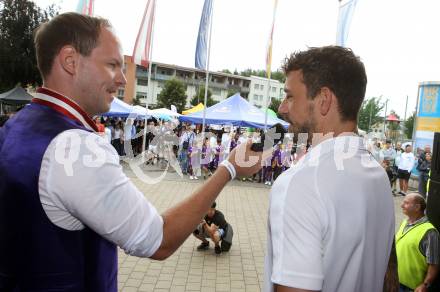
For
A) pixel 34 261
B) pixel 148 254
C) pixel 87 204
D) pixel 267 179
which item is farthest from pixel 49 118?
pixel 267 179

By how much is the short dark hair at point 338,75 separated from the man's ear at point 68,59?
911 mm

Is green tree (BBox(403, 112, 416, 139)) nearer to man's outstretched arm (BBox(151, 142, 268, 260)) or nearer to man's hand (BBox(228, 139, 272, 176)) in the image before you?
man's hand (BBox(228, 139, 272, 176))

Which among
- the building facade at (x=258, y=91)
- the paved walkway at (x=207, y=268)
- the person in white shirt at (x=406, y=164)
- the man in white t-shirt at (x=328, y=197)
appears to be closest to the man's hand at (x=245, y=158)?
the man in white t-shirt at (x=328, y=197)

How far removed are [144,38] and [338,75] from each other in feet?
40.5

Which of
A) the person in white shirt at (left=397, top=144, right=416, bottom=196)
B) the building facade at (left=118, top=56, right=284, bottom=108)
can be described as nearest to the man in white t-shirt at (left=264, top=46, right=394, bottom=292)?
the person in white shirt at (left=397, top=144, right=416, bottom=196)

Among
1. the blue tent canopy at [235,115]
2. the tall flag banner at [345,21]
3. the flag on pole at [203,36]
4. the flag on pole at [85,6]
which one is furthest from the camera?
the blue tent canopy at [235,115]

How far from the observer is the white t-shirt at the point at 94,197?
127 cm

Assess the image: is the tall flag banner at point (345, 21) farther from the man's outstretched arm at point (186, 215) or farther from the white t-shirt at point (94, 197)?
the white t-shirt at point (94, 197)

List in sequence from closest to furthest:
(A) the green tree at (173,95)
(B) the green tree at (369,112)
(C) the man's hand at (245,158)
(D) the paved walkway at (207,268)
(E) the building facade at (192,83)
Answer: (C) the man's hand at (245,158)
(D) the paved walkway at (207,268)
(B) the green tree at (369,112)
(A) the green tree at (173,95)
(E) the building facade at (192,83)

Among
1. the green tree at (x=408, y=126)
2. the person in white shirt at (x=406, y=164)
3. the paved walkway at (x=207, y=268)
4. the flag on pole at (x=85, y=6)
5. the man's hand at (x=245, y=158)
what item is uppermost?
the flag on pole at (x=85, y=6)

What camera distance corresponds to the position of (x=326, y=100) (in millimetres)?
1503

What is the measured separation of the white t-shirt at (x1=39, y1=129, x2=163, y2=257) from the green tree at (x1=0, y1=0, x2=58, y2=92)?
93.4ft

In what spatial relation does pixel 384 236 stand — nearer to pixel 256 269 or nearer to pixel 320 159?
pixel 320 159

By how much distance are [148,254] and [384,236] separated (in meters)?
0.93
